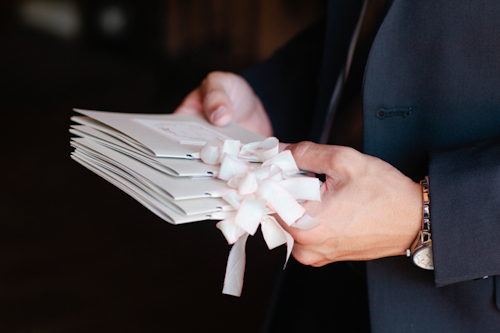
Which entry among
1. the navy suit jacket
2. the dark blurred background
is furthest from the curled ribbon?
the dark blurred background

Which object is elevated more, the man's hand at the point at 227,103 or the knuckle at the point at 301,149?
the man's hand at the point at 227,103

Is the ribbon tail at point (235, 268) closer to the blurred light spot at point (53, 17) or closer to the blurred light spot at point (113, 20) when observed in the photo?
the blurred light spot at point (53, 17)

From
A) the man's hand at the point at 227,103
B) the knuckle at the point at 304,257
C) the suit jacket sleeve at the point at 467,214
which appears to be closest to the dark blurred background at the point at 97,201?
the man's hand at the point at 227,103

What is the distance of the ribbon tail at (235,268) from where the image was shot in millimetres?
548

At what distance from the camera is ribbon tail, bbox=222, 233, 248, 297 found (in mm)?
548

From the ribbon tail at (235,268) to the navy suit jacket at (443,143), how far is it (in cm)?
27

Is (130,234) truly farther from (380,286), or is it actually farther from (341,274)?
(380,286)

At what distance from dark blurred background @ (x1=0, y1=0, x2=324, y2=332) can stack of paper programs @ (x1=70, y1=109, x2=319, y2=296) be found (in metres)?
1.58

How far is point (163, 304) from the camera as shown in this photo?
6.90 ft

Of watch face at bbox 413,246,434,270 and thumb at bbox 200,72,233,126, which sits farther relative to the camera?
thumb at bbox 200,72,233,126

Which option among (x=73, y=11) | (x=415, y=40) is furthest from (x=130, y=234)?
(x=415, y=40)

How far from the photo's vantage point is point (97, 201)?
2762 millimetres

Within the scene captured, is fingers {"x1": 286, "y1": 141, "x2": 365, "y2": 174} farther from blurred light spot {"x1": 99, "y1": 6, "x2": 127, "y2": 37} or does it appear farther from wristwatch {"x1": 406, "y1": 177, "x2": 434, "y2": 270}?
blurred light spot {"x1": 99, "y1": 6, "x2": 127, "y2": 37}

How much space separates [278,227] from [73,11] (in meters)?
2.57
